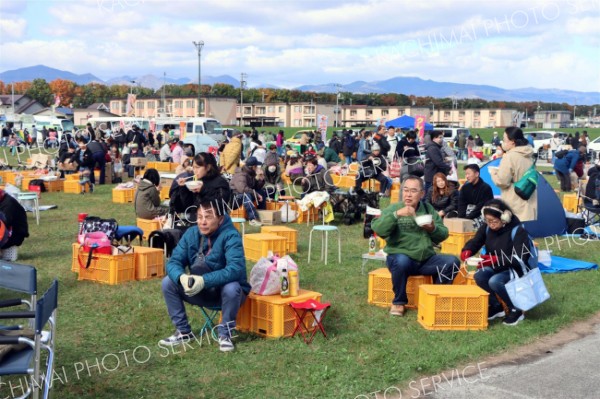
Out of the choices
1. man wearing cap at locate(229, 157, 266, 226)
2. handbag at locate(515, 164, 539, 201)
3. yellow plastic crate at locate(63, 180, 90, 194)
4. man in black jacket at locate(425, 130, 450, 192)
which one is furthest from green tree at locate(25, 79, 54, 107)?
handbag at locate(515, 164, 539, 201)

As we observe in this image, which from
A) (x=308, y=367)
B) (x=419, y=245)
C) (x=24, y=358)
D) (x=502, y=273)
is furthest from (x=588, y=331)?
(x=24, y=358)

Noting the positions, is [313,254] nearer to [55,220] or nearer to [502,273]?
[502,273]

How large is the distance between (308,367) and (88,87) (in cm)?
9869

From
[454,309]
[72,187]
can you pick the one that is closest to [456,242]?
[454,309]

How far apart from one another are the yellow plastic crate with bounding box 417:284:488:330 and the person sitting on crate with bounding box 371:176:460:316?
1.28ft

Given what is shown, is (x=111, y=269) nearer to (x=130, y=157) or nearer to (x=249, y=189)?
(x=249, y=189)

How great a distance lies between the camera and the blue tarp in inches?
340

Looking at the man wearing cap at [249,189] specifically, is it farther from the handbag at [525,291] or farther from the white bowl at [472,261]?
the handbag at [525,291]

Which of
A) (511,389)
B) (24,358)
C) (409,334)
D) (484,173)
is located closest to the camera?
(24,358)

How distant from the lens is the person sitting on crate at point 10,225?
8.01m

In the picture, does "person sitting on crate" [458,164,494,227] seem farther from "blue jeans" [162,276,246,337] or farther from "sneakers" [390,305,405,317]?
"blue jeans" [162,276,246,337]

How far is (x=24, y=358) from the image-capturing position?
3877mm

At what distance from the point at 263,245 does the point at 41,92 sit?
92.7 meters

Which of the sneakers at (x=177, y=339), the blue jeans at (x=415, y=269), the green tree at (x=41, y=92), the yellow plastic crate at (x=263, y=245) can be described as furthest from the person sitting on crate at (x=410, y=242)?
the green tree at (x=41, y=92)
